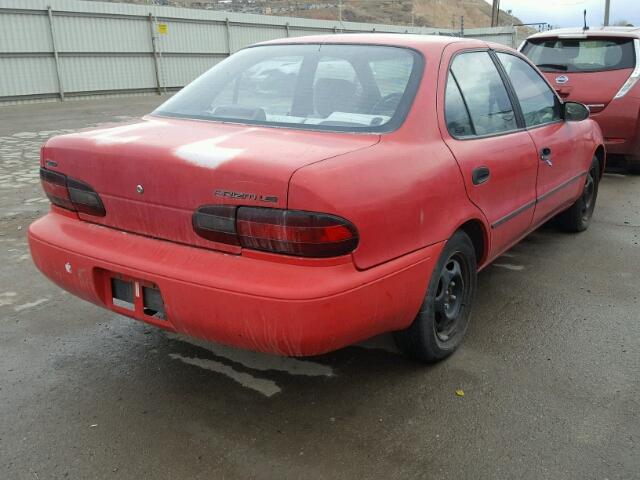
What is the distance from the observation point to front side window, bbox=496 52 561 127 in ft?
12.6

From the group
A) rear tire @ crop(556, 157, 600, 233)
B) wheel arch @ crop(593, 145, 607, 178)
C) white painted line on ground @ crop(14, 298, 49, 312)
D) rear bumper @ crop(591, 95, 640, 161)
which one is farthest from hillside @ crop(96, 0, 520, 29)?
white painted line on ground @ crop(14, 298, 49, 312)

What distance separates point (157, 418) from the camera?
2600 mm

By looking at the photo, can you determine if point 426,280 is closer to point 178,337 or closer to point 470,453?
point 470,453

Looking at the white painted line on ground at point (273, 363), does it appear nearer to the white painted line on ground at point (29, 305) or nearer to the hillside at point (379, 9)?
the white painted line on ground at point (29, 305)

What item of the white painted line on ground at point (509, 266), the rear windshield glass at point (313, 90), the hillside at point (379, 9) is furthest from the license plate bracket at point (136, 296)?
the hillside at point (379, 9)

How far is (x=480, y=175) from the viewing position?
305 cm

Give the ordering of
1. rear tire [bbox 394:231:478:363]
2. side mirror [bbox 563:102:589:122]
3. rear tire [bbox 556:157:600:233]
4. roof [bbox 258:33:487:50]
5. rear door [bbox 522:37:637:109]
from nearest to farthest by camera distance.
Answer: rear tire [bbox 394:231:478:363]
roof [bbox 258:33:487:50]
side mirror [bbox 563:102:589:122]
rear tire [bbox 556:157:600:233]
rear door [bbox 522:37:637:109]

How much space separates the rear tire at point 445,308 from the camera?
9.16 ft

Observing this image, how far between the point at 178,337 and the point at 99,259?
90cm

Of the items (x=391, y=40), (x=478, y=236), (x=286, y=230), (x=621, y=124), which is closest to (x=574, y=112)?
(x=478, y=236)

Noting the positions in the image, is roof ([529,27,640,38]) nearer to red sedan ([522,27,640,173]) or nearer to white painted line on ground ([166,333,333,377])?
red sedan ([522,27,640,173])

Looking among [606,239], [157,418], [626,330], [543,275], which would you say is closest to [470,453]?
[157,418]

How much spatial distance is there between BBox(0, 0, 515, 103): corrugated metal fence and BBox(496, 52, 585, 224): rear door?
14831 millimetres

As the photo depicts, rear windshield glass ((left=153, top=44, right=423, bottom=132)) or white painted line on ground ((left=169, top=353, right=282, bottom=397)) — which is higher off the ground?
rear windshield glass ((left=153, top=44, right=423, bottom=132))
